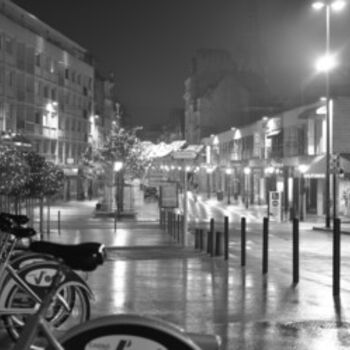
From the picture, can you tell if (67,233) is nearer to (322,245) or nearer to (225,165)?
(322,245)

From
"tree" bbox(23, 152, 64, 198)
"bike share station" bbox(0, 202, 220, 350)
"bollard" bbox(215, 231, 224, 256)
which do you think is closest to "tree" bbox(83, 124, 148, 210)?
"tree" bbox(23, 152, 64, 198)

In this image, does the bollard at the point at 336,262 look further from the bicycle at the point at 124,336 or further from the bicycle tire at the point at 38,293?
the bicycle at the point at 124,336

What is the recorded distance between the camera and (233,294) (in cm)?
1241

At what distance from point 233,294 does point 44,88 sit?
66506mm

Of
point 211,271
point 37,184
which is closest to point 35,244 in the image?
point 211,271

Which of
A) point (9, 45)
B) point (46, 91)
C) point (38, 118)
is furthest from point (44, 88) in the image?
point (9, 45)

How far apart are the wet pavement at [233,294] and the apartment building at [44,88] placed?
4480 centimetres

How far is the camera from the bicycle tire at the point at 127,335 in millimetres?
4188

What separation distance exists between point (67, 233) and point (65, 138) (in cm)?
5642

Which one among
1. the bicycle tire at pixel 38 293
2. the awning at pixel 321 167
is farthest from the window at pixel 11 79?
the bicycle tire at pixel 38 293

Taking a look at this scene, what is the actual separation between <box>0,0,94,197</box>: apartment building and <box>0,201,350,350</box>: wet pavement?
4480 centimetres

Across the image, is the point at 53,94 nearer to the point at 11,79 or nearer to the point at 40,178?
the point at 11,79

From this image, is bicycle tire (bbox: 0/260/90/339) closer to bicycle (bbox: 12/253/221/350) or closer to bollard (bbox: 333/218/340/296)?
bicycle (bbox: 12/253/221/350)

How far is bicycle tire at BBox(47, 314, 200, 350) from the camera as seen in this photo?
4.19 m
